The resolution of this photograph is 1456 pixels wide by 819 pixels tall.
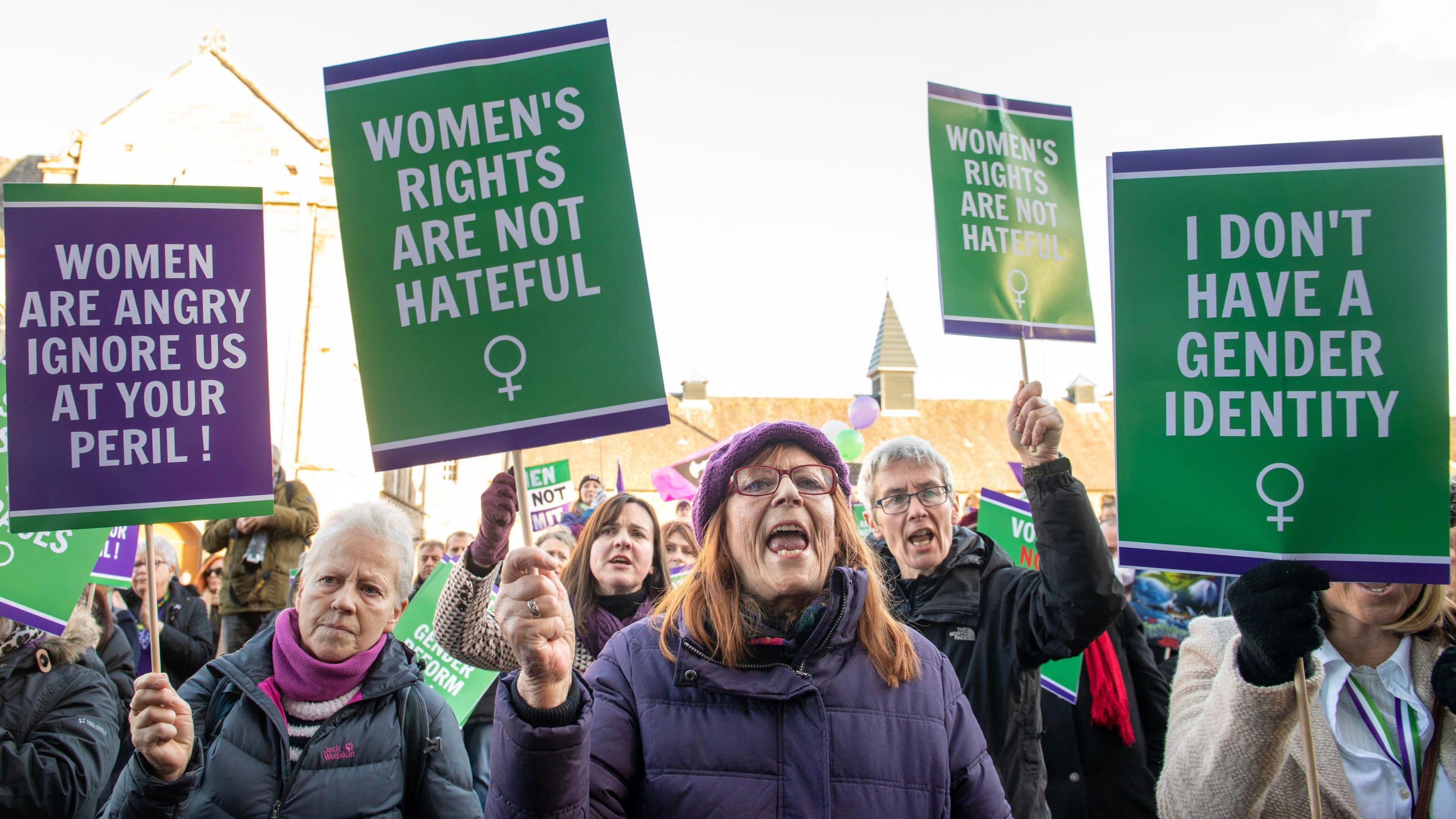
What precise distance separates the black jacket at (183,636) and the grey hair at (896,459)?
12.7 ft

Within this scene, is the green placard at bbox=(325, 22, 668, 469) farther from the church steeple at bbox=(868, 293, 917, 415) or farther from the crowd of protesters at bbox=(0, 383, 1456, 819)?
the church steeple at bbox=(868, 293, 917, 415)

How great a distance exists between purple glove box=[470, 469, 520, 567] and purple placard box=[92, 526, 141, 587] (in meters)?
2.64

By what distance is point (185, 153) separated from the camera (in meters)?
20.4

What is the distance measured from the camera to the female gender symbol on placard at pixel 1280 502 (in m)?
2.44

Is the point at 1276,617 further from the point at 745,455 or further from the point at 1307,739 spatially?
the point at 745,455

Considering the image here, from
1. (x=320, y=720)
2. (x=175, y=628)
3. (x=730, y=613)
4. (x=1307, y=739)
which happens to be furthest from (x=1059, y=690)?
(x=175, y=628)

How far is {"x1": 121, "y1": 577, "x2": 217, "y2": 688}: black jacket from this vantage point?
586 centimetres

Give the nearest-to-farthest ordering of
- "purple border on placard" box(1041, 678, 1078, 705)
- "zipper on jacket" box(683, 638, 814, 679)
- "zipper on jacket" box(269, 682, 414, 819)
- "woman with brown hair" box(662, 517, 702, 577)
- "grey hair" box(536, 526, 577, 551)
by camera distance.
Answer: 1. "zipper on jacket" box(683, 638, 814, 679)
2. "zipper on jacket" box(269, 682, 414, 819)
3. "purple border on placard" box(1041, 678, 1078, 705)
4. "grey hair" box(536, 526, 577, 551)
5. "woman with brown hair" box(662, 517, 702, 577)

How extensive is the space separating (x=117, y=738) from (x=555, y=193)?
2249 mm

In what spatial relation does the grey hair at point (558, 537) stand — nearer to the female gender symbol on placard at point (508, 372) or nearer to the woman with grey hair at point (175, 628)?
the woman with grey hair at point (175, 628)

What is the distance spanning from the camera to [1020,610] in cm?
326

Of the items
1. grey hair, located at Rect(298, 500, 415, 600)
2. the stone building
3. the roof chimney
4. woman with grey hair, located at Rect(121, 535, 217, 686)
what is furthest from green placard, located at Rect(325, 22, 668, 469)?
the roof chimney

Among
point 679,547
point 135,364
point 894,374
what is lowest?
point 894,374

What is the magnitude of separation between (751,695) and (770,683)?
5 centimetres
